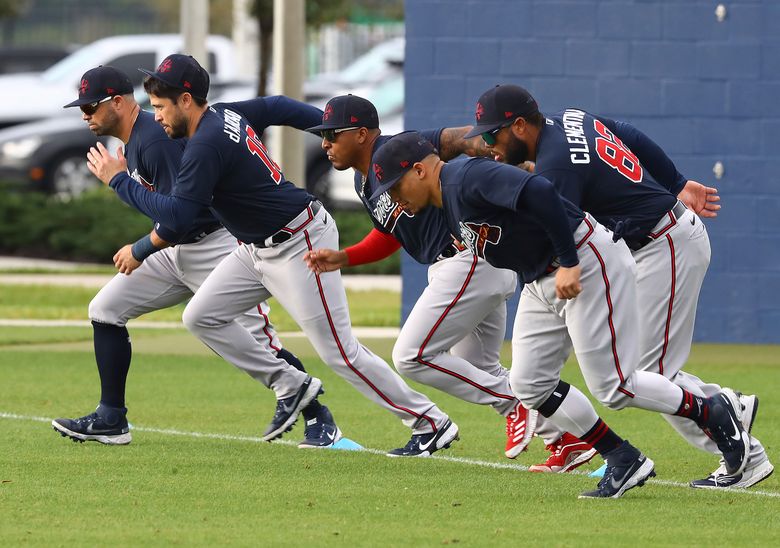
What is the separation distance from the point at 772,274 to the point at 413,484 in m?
7.33

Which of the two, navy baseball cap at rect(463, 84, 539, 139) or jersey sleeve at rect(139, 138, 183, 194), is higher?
navy baseball cap at rect(463, 84, 539, 139)

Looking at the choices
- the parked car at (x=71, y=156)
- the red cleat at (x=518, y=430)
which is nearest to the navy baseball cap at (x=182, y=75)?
the red cleat at (x=518, y=430)

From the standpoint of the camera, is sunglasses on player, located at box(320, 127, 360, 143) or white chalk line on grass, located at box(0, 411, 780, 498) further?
sunglasses on player, located at box(320, 127, 360, 143)

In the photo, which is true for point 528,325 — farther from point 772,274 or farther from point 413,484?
point 772,274

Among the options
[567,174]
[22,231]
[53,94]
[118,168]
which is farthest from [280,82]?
[53,94]

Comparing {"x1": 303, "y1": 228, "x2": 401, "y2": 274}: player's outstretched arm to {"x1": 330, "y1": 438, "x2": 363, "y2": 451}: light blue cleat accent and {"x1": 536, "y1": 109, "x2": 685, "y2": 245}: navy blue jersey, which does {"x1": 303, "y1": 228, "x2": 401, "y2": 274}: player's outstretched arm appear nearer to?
{"x1": 330, "y1": 438, "x2": 363, "y2": 451}: light blue cleat accent

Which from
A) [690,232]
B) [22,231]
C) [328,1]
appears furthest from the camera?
[328,1]

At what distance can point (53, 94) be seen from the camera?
28562 millimetres

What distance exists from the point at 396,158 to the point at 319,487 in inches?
61.2

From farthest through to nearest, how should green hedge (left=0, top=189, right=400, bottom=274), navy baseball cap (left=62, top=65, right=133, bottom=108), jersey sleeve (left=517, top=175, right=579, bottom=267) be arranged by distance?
green hedge (left=0, top=189, right=400, bottom=274) → navy baseball cap (left=62, top=65, right=133, bottom=108) → jersey sleeve (left=517, top=175, right=579, bottom=267)

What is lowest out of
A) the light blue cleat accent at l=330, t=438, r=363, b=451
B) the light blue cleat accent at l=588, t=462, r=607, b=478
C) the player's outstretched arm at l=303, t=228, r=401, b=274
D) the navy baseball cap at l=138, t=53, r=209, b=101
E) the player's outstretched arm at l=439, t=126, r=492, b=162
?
the light blue cleat accent at l=330, t=438, r=363, b=451

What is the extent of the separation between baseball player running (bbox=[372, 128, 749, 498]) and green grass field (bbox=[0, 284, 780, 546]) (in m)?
0.31

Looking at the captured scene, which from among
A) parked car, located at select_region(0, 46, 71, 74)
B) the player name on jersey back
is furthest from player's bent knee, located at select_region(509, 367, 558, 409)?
parked car, located at select_region(0, 46, 71, 74)

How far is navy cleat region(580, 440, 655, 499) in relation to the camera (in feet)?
23.0
